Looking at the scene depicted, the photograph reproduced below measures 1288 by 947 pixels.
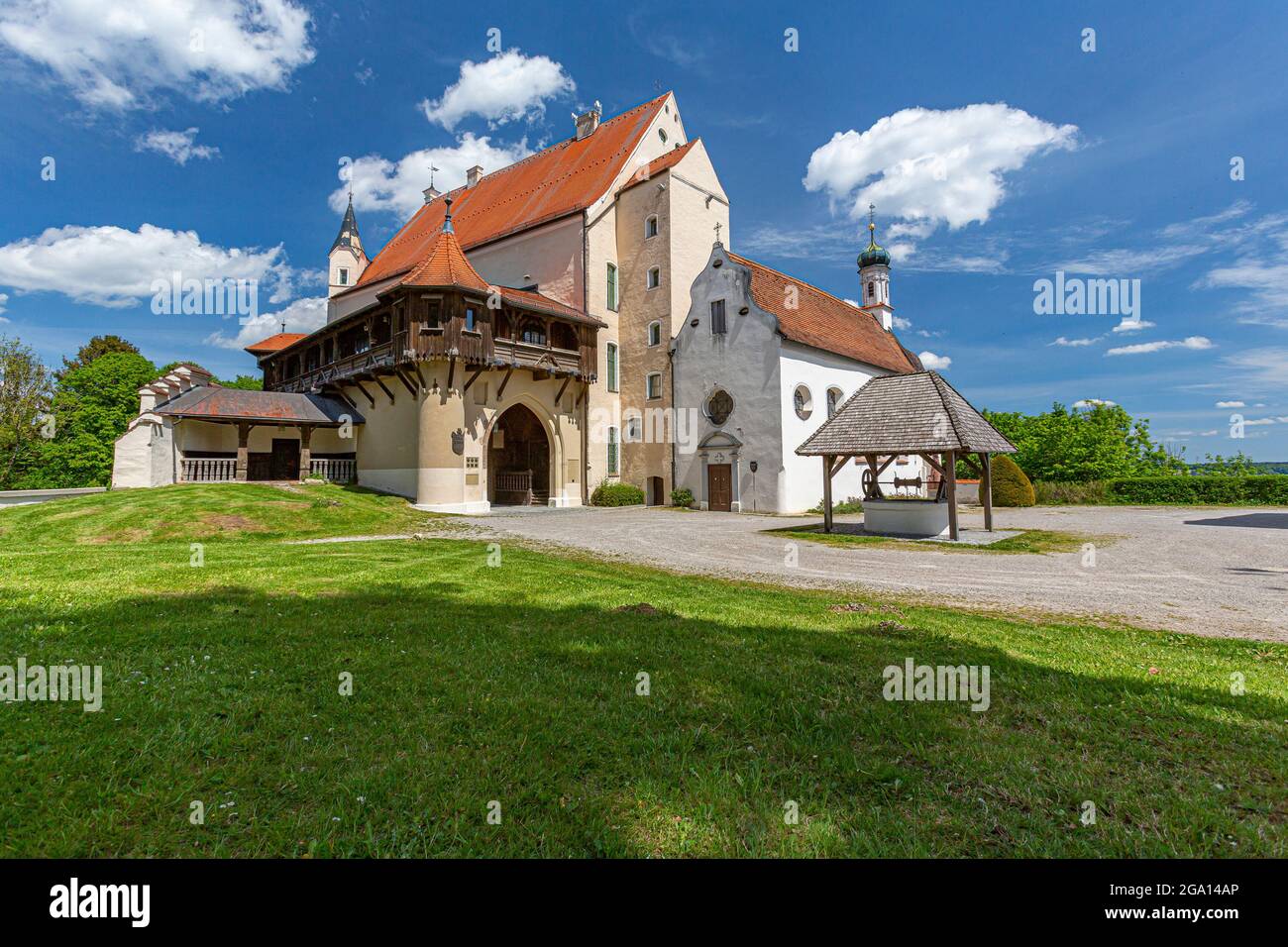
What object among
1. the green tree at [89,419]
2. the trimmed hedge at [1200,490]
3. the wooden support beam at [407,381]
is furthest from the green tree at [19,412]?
the trimmed hedge at [1200,490]

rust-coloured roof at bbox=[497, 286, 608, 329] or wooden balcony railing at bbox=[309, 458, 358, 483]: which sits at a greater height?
rust-coloured roof at bbox=[497, 286, 608, 329]

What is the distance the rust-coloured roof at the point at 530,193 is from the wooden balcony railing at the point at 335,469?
13.8 metres

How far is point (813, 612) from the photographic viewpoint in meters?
7.09

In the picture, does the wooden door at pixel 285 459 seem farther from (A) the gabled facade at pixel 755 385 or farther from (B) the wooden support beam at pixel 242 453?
(A) the gabled facade at pixel 755 385

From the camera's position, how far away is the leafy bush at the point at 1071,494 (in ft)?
106

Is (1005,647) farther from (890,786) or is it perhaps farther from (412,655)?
(412,655)

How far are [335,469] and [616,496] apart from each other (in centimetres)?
1412

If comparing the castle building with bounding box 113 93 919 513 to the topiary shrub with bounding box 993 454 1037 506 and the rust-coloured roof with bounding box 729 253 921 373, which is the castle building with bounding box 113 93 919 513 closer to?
the rust-coloured roof with bounding box 729 253 921 373

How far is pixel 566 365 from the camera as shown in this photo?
28.2 meters

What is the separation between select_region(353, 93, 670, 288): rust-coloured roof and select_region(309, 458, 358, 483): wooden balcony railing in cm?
1383

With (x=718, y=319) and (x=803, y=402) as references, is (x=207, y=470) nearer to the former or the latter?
(x=718, y=319)

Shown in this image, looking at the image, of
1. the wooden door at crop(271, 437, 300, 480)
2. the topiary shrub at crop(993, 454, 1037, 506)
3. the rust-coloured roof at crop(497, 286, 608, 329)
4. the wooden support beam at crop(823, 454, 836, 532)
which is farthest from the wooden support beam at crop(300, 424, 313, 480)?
the topiary shrub at crop(993, 454, 1037, 506)

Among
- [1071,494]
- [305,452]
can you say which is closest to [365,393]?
[305,452]

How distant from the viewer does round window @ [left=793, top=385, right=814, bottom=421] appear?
85.8 feet
